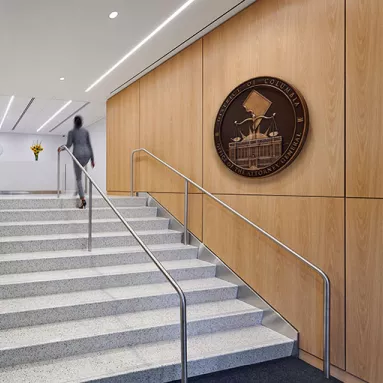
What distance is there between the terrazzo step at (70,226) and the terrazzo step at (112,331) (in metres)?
1.76

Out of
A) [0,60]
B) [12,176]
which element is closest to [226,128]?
[0,60]

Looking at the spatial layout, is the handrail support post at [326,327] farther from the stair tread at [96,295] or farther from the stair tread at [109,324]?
the stair tread at [96,295]

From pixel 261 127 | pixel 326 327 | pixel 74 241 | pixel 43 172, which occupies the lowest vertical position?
pixel 326 327

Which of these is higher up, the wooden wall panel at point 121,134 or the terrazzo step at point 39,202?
the wooden wall panel at point 121,134

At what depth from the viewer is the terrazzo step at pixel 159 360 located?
2.83 meters

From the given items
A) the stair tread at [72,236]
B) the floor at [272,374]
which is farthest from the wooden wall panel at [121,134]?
the floor at [272,374]

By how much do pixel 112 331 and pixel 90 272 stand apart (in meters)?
1.00

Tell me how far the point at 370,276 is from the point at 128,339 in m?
2.04

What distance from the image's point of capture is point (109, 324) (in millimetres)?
3463

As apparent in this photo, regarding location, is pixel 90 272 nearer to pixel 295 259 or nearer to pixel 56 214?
pixel 56 214

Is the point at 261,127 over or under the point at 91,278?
over

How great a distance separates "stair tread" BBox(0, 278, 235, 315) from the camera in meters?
3.49

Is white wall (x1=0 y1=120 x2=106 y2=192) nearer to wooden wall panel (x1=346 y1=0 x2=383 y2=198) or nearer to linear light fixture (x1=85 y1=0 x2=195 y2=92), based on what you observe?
linear light fixture (x1=85 y1=0 x2=195 y2=92)

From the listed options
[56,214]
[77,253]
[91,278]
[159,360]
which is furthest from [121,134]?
[159,360]
